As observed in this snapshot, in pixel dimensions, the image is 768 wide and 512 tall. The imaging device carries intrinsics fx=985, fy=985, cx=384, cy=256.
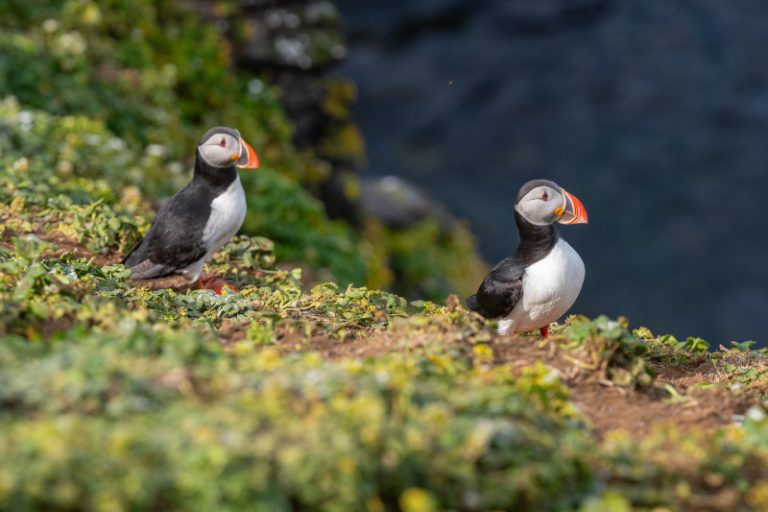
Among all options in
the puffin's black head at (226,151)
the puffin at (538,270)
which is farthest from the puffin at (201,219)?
the puffin at (538,270)

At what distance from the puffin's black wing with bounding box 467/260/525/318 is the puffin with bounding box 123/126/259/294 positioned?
1724mm

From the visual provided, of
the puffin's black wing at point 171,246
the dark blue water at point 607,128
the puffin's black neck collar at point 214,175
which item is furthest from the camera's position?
the dark blue water at point 607,128

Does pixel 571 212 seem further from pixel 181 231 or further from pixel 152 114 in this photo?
pixel 152 114

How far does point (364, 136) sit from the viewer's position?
66.7 feet

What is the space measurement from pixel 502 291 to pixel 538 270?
0.76ft

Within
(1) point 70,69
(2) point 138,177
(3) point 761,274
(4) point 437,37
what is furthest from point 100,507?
(4) point 437,37

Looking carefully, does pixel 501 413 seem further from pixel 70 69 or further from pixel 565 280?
pixel 70 69

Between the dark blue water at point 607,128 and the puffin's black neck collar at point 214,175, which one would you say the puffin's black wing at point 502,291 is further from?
the dark blue water at point 607,128

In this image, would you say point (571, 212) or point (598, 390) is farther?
point (571, 212)

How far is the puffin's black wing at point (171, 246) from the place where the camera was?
251 inches

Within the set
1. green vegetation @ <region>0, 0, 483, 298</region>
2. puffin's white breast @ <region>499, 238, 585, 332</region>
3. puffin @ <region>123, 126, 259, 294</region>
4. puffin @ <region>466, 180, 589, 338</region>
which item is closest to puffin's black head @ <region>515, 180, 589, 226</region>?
puffin @ <region>466, 180, 589, 338</region>

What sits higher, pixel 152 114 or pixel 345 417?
pixel 152 114

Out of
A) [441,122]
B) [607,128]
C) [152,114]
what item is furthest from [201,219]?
[441,122]

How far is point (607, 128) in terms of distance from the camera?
1931 cm
